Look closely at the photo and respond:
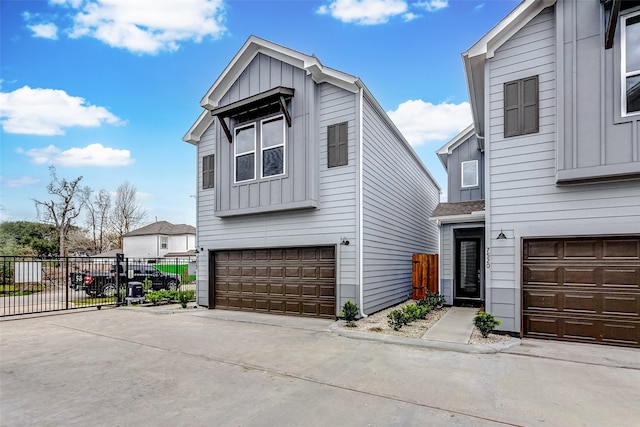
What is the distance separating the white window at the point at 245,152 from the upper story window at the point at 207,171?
60.9 inches

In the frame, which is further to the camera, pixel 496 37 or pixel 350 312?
pixel 350 312

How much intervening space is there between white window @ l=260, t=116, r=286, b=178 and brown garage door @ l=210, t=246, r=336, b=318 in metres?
2.37

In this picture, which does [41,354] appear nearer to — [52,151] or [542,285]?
[542,285]

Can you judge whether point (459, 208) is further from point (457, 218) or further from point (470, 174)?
point (470, 174)

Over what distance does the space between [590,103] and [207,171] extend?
34.4ft

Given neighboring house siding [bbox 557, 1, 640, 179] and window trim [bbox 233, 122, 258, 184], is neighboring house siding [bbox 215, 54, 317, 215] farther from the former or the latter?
neighboring house siding [bbox 557, 1, 640, 179]

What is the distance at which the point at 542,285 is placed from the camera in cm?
658

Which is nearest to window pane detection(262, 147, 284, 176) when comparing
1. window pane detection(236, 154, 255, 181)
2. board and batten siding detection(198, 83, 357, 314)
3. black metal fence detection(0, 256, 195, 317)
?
window pane detection(236, 154, 255, 181)

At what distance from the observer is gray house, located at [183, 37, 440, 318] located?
29.0ft

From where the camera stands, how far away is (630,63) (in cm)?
601

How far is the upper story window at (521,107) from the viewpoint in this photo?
687cm

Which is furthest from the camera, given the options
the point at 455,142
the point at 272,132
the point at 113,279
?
the point at 113,279

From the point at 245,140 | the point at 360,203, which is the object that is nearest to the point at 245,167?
the point at 245,140

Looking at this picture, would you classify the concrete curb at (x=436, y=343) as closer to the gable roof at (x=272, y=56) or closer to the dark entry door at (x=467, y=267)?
the dark entry door at (x=467, y=267)
